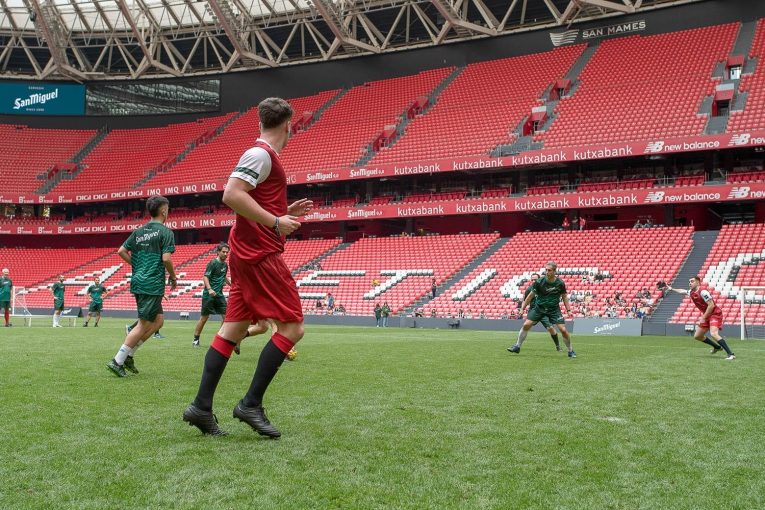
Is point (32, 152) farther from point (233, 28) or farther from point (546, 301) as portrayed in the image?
point (546, 301)

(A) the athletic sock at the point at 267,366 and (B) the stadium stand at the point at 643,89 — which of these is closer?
(A) the athletic sock at the point at 267,366

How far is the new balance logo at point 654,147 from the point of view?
36906 mm

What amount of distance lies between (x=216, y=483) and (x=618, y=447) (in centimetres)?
296

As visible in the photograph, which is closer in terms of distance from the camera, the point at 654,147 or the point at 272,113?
the point at 272,113

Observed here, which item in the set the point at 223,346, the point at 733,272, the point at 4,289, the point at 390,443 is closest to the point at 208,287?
the point at 223,346

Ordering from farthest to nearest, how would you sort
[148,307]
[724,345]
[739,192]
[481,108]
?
[481,108]
[739,192]
[724,345]
[148,307]

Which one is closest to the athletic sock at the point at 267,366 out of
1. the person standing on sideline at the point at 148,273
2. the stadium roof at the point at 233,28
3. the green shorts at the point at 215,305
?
the person standing on sideline at the point at 148,273

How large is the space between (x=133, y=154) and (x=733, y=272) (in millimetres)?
47894

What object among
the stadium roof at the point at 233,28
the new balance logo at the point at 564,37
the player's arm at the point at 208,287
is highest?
the stadium roof at the point at 233,28

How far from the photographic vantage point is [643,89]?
42812 mm

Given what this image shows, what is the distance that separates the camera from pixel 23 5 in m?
54.9

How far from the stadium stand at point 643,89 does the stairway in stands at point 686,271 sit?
5.38 m

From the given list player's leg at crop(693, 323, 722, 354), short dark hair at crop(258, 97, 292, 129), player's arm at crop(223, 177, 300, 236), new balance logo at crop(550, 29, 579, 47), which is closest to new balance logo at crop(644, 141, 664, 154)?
new balance logo at crop(550, 29, 579, 47)

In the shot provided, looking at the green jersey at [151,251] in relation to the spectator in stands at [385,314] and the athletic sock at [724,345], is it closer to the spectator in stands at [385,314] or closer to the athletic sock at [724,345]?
the athletic sock at [724,345]
